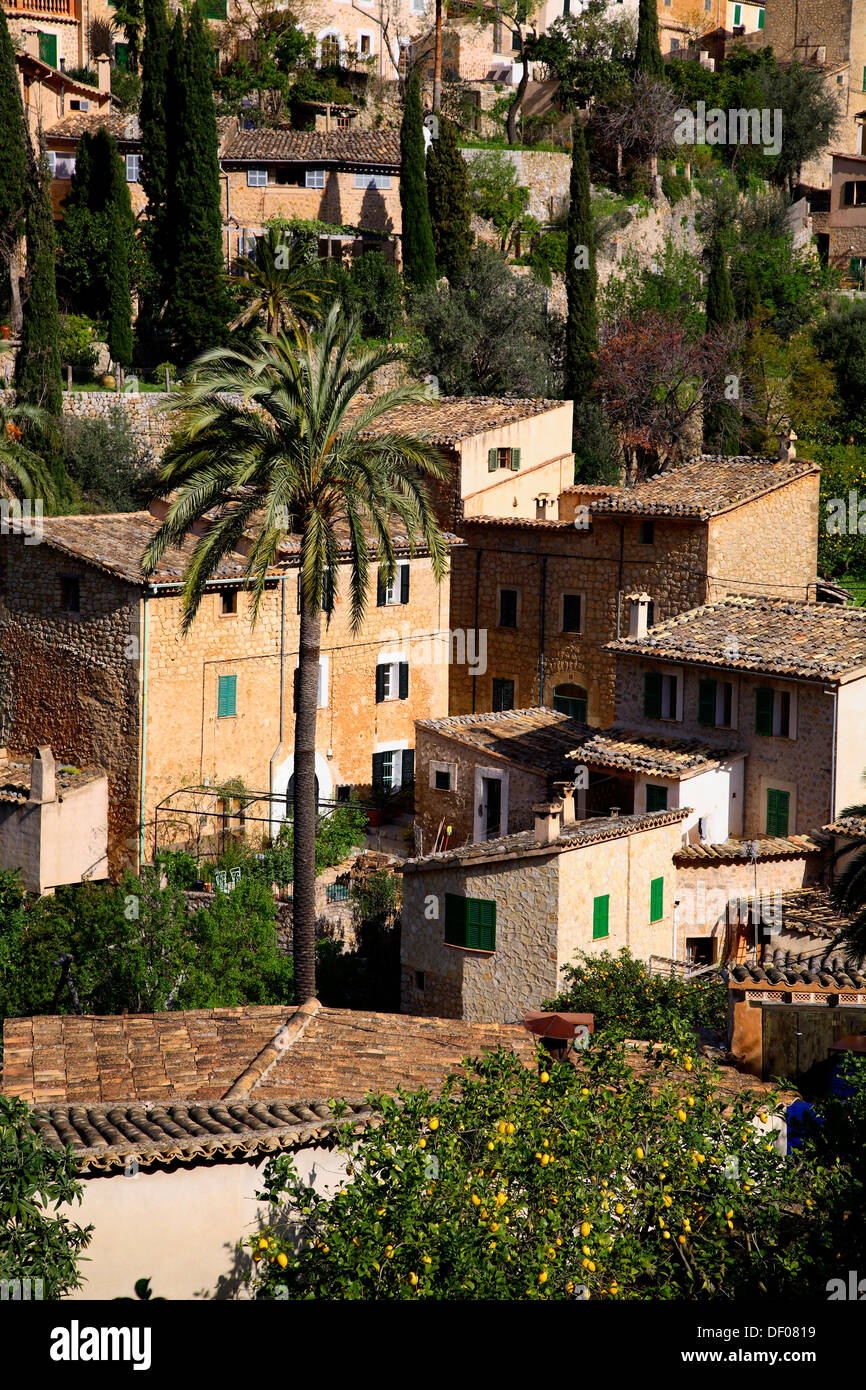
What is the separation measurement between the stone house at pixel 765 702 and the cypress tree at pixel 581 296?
2173 cm

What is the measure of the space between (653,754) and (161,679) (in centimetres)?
791

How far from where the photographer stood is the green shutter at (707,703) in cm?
2762

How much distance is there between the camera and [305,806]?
66.9 ft

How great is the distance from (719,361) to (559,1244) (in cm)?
4420

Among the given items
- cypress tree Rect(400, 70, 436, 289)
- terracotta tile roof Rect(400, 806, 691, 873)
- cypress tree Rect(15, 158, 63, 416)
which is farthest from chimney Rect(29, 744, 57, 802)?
cypress tree Rect(400, 70, 436, 289)

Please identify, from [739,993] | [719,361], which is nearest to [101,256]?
[719,361]

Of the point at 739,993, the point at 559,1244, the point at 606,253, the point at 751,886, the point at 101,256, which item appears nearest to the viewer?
the point at 559,1244

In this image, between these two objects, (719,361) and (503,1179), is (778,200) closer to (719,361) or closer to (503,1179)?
(719,361)

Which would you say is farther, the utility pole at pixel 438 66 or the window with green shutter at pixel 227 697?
the utility pole at pixel 438 66

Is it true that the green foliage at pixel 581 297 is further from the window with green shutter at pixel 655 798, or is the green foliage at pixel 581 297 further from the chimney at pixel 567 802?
the chimney at pixel 567 802

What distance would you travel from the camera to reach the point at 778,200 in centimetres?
6519

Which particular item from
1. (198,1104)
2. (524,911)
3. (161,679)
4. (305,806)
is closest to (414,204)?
(161,679)

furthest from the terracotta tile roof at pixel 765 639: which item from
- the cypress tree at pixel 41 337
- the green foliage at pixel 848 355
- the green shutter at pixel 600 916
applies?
the green foliage at pixel 848 355

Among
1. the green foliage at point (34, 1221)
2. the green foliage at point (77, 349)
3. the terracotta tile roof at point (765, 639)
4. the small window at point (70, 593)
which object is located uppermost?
the green foliage at point (77, 349)
